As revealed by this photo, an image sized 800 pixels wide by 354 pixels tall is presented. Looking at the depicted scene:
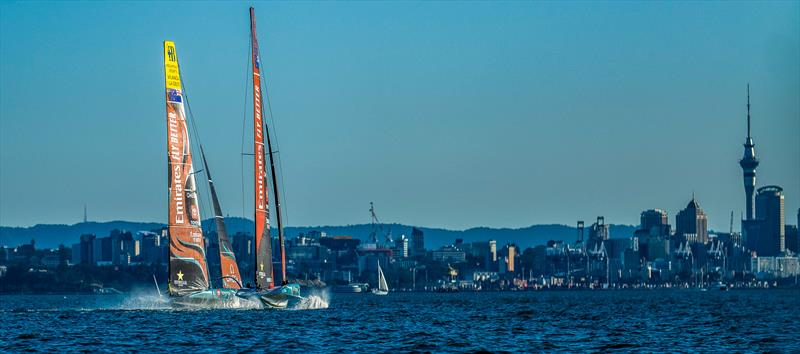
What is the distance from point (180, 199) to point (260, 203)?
5.07 metres

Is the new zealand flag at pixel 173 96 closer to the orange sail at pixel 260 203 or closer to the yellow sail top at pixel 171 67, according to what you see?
the yellow sail top at pixel 171 67

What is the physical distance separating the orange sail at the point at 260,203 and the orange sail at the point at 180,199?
11.3 ft

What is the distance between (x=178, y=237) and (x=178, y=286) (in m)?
2.90

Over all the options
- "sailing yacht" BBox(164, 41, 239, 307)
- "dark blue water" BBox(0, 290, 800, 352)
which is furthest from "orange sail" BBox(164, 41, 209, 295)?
"dark blue water" BBox(0, 290, 800, 352)

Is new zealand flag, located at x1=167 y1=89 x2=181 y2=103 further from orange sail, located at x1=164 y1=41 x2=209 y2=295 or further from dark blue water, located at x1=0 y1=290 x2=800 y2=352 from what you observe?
dark blue water, located at x1=0 y1=290 x2=800 y2=352

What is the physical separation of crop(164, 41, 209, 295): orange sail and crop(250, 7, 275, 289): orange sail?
11.3ft

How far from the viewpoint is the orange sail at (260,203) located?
312 ft

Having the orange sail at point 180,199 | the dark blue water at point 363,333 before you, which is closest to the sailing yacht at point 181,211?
the orange sail at point 180,199

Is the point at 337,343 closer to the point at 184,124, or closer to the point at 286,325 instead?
the point at 286,325

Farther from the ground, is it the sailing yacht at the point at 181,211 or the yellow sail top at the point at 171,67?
the yellow sail top at the point at 171,67

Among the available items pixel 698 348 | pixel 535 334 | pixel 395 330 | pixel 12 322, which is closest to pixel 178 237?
pixel 12 322

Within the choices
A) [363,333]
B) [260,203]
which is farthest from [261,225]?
[363,333]

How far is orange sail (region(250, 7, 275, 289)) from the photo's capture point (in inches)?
3743

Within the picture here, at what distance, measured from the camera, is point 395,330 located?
8412cm
